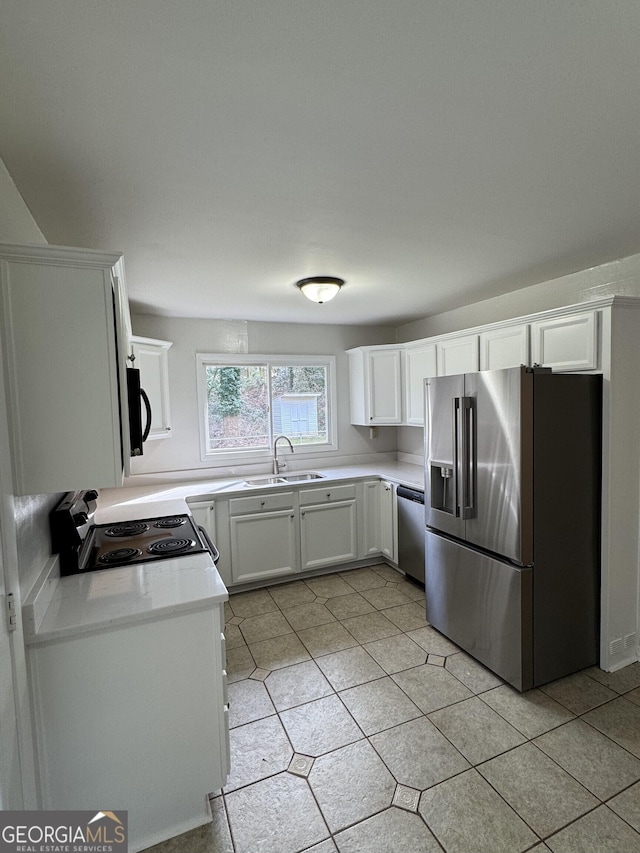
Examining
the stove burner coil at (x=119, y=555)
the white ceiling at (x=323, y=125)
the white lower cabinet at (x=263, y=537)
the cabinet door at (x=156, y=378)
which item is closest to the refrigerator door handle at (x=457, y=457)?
the white ceiling at (x=323, y=125)

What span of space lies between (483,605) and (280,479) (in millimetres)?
2063

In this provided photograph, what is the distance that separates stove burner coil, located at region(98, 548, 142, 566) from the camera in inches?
75.5

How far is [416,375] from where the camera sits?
382 cm

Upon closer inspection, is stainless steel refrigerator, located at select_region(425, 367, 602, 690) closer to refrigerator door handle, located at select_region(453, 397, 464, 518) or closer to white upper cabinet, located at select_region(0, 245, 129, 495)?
refrigerator door handle, located at select_region(453, 397, 464, 518)

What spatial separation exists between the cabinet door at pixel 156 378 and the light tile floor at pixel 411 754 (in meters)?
1.76

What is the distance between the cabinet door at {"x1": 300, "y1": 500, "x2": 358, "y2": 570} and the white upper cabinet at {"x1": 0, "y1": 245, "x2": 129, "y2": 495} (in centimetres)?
235

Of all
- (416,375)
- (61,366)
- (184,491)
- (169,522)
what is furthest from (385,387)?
(61,366)

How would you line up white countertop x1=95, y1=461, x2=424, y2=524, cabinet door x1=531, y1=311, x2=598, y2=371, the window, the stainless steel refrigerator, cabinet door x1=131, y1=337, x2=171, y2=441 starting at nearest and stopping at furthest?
the stainless steel refrigerator, cabinet door x1=531, y1=311, x2=598, y2=371, white countertop x1=95, y1=461, x2=424, y2=524, cabinet door x1=131, y1=337, x2=171, y2=441, the window

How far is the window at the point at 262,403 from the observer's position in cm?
399

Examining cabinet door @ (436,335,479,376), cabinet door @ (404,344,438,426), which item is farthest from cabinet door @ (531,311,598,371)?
cabinet door @ (404,344,438,426)

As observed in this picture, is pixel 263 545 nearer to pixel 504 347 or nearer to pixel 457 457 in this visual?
pixel 457 457

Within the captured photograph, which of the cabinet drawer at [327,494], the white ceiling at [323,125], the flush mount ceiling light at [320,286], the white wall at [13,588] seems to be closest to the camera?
the white ceiling at [323,125]

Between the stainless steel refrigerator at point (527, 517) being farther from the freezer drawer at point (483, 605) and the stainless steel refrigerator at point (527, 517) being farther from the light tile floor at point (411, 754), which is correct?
the light tile floor at point (411, 754)

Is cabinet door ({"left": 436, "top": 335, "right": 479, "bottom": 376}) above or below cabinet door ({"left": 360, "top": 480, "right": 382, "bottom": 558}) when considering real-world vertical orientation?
above
